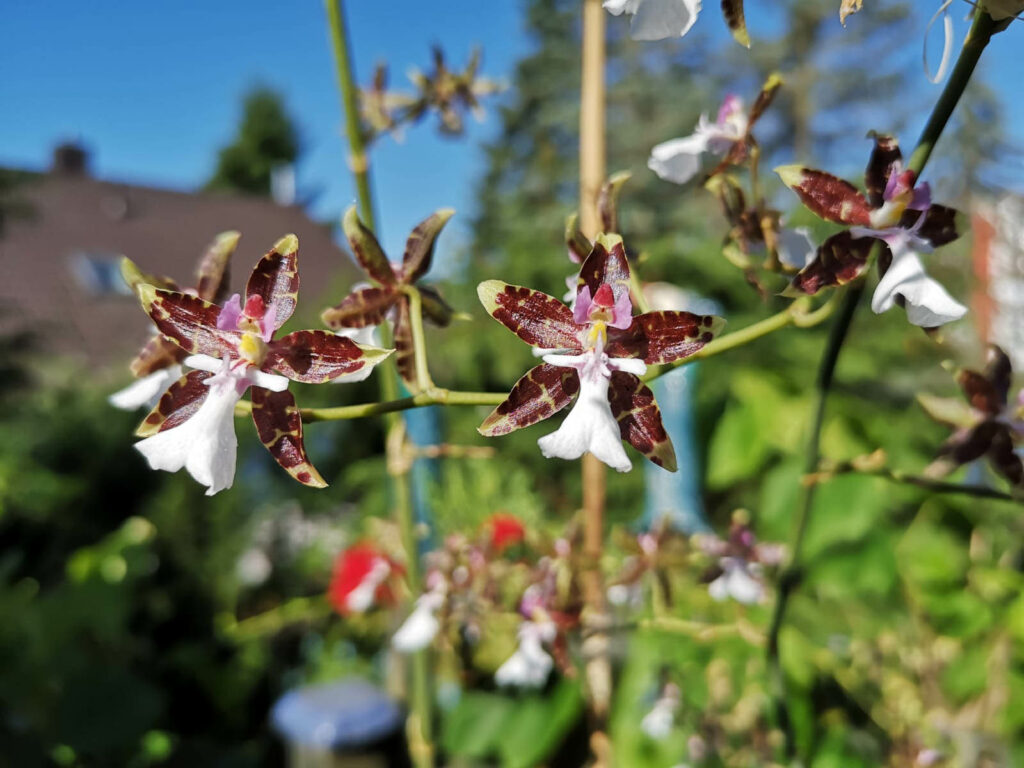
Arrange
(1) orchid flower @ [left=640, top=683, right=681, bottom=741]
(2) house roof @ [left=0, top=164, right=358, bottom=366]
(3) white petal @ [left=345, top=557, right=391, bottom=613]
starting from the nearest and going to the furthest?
(1) orchid flower @ [left=640, top=683, right=681, bottom=741], (3) white petal @ [left=345, top=557, right=391, bottom=613], (2) house roof @ [left=0, top=164, right=358, bottom=366]

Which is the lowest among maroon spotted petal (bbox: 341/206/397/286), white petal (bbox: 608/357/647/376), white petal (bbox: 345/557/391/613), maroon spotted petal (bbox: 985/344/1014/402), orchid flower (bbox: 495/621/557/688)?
white petal (bbox: 345/557/391/613)

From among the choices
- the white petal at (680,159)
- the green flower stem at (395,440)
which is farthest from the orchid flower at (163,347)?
the white petal at (680,159)

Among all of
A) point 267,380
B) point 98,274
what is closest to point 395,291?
point 267,380

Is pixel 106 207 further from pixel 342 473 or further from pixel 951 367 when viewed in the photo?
pixel 951 367

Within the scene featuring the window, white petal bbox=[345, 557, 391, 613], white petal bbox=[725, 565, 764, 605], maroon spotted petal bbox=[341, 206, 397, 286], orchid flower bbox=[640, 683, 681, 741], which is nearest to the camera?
maroon spotted petal bbox=[341, 206, 397, 286]

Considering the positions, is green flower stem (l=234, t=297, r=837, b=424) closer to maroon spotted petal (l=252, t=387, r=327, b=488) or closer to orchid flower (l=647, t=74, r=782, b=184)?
maroon spotted petal (l=252, t=387, r=327, b=488)

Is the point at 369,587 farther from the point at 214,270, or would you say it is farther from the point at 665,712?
the point at 214,270

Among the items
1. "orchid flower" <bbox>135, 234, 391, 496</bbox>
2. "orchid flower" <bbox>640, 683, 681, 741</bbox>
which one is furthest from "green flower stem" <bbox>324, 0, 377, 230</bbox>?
"orchid flower" <bbox>640, 683, 681, 741</bbox>
